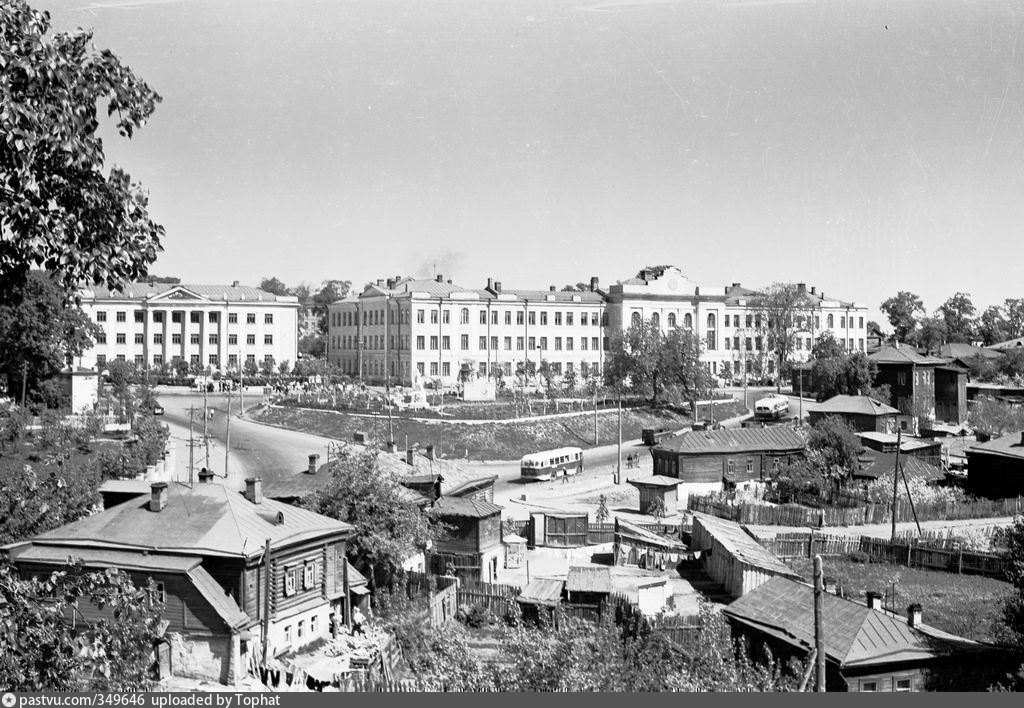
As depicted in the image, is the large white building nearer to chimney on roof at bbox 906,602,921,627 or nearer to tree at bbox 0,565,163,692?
chimney on roof at bbox 906,602,921,627

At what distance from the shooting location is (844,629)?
47.5 feet

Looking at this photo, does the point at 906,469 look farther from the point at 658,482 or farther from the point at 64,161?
the point at 64,161

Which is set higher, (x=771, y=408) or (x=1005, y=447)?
(x=771, y=408)

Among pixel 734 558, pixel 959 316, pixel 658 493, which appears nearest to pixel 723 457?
→ pixel 658 493

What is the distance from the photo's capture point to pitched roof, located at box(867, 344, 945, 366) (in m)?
53.4

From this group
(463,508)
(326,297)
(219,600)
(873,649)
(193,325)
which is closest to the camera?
(873,649)

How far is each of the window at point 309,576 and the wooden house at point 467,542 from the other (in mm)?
5198

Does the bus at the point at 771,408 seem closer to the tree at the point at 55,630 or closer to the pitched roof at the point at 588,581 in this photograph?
the pitched roof at the point at 588,581

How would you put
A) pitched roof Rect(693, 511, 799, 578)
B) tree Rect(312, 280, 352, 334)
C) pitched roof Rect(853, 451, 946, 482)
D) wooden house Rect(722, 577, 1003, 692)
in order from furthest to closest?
tree Rect(312, 280, 352, 334) < pitched roof Rect(853, 451, 946, 482) < pitched roof Rect(693, 511, 799, 578) < wooden house Rect(722, 577, 1003, 692)

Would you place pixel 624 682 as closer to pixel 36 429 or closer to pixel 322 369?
pixel 36 429

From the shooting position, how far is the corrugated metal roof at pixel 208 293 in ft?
137

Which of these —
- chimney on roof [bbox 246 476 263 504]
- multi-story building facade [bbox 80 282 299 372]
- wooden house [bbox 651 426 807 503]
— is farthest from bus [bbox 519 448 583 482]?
chimney on roof [bbox 246 476 263 504]

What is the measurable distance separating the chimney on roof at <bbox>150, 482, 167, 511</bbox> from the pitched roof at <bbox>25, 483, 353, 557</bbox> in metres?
0.10

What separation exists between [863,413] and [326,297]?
32.9 metres
